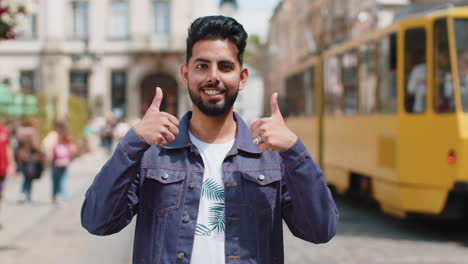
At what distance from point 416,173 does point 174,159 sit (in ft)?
26.4

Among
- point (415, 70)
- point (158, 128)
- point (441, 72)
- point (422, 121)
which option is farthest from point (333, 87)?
point (158, 128)

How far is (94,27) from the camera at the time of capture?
47031 millimetres

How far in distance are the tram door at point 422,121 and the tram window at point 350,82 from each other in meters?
2.47

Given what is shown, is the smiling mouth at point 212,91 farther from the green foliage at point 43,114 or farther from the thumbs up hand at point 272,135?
the green foliage at point 43,114

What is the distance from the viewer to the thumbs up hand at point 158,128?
266cm

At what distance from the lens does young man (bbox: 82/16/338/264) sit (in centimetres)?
272

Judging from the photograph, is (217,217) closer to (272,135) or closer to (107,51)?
(272,135)

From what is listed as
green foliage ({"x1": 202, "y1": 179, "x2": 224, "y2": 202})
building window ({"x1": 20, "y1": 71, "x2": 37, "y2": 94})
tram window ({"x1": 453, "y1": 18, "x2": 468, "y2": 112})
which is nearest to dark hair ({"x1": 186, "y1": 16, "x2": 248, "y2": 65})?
green foliage ({"x1": 202, "y1": 179, "x2": 224, "y2": 202})

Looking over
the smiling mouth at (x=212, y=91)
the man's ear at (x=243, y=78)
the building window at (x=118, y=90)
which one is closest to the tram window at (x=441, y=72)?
the man's ear at (x=243, y=78)

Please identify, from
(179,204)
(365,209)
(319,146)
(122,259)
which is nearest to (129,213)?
(179,204)

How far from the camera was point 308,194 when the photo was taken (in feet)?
8.98

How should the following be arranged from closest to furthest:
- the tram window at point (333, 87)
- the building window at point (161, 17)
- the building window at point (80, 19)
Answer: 1. the tram window at point (333, 87)
2. the building window at point (80, 19)
3. the building window at point (161, 17)

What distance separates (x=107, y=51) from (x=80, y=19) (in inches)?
107

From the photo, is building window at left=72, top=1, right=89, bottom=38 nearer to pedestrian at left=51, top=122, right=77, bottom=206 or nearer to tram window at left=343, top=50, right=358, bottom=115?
pedestrian at left=51, top=122, right=77, bottom=206
